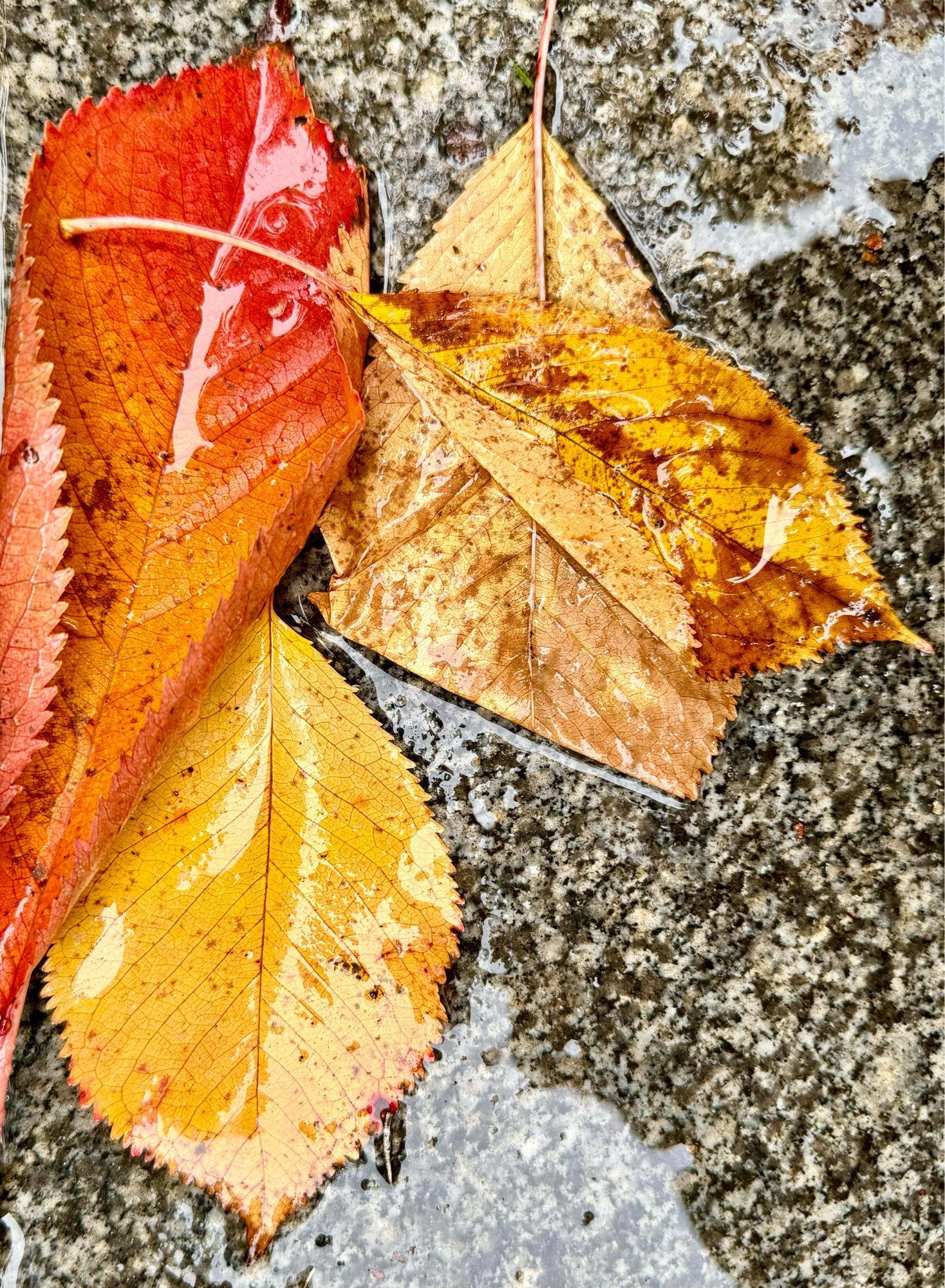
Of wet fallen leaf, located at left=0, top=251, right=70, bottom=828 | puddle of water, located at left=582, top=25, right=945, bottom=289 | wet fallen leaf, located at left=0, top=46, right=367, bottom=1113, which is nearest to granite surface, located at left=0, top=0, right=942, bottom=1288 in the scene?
puddle of water, located at left=582, top=25, right=945, bottom=289

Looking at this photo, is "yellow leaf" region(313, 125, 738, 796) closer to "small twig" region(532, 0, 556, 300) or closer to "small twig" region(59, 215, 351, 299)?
"small twig" region(532, 0, 556, 300)

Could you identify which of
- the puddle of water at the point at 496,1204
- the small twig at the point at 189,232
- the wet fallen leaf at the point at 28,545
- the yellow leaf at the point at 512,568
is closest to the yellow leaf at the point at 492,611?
the yellow leaf at the point at 512,568

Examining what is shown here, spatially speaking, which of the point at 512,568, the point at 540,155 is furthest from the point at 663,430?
the point at 540,155

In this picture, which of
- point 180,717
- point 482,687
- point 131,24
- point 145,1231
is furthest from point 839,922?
point 131,24

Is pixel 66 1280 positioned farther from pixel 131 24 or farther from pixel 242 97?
pixel 131 24

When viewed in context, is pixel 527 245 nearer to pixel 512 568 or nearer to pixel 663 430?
pixel 663 430

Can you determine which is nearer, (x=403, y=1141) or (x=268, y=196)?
(x=268, y=196)
